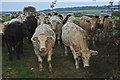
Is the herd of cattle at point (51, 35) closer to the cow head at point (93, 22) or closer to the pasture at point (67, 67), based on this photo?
the cow head at point (93, 22)

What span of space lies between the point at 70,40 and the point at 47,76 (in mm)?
1869

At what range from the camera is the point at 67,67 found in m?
7.40

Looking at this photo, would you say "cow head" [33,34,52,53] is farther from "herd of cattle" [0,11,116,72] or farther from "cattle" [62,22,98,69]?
"cattle" [62,22,98,69]

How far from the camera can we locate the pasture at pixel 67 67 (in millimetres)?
6453

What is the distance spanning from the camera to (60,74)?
Result: 21.9 ft

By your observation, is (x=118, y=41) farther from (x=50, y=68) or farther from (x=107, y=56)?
(x=50, y=68)

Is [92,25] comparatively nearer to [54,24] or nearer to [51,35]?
[54,24]

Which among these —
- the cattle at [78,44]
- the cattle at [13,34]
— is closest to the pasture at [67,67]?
the cattle at [78,44]

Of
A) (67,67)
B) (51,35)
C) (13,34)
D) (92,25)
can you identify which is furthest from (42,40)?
(92,25)

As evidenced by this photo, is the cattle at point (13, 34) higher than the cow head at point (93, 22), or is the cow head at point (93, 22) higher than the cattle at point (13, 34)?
the cow head at point (93, 22)

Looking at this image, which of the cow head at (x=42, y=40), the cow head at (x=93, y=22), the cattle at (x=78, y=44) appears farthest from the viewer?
the cow head at (x=93, y=22)

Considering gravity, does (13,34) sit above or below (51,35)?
below

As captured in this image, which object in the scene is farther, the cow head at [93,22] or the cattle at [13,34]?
the cow head at [93,22]

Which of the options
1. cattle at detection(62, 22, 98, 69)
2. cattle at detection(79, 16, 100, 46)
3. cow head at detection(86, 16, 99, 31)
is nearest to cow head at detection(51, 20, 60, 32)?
cattle at detection(79, 16, 100, 46)
